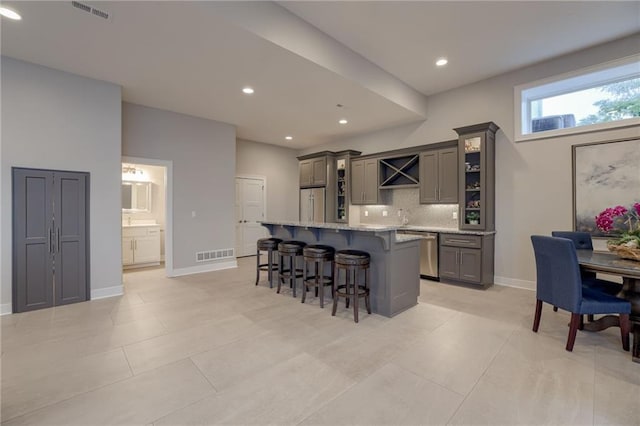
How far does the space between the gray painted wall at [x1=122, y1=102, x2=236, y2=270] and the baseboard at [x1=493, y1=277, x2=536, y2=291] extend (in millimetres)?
5190

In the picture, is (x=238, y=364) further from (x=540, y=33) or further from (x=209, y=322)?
(x=540, y=33)

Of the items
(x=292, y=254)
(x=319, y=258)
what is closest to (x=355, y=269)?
(x=319, y=258)

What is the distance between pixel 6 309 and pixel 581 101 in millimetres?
8272

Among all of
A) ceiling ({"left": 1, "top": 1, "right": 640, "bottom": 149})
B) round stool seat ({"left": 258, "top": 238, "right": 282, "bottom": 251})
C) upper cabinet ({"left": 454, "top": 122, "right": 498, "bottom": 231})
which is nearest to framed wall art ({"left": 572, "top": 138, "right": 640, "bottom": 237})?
upper cabinet ({"left": 454, "top": 122, "right": 498, "bottom": 231})

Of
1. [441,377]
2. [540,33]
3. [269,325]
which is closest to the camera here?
[441,377]

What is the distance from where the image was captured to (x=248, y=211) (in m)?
7.53

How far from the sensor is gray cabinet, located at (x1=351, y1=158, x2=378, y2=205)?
626 centimetres

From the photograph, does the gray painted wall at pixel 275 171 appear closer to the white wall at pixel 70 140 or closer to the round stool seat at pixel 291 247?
the white wall at pixel 70 140

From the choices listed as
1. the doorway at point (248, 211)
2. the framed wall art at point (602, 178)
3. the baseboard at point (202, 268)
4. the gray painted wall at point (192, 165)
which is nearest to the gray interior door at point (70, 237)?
the gray painted wall at point (192, 165)

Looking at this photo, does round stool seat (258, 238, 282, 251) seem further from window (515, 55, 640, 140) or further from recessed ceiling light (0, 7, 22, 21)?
window (515, 55, 640, 140)

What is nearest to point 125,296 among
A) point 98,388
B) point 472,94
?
point 98,388

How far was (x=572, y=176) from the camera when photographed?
13.4 feet

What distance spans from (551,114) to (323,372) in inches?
201

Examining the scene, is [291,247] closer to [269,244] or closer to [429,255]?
[269,244]
